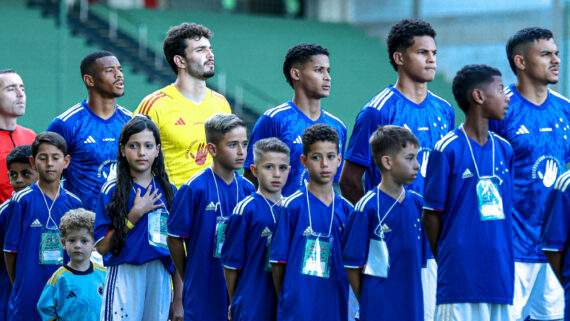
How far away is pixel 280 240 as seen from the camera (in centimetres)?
558

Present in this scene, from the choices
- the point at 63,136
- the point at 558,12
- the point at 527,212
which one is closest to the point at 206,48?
the point at 63,136

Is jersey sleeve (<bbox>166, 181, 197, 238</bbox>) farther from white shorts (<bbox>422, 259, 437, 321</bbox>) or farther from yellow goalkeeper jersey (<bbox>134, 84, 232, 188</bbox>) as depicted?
white shorts (<bbox>422, 259, 437, 321</bbox>)

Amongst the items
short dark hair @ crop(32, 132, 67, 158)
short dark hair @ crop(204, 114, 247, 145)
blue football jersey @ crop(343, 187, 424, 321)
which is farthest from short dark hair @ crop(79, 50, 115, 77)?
blue football jersey @ crop(343, 187, 424, 321)

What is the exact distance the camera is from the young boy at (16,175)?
24.4 feet

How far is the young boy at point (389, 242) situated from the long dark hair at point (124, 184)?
1.56 meters

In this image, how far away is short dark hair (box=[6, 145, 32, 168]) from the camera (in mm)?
7469

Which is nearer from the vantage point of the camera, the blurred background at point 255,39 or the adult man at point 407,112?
the adult man at point 407,112

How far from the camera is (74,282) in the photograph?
6.76 meters

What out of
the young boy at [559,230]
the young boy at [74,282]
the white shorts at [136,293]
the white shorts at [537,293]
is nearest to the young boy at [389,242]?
the young boy at [559,230]

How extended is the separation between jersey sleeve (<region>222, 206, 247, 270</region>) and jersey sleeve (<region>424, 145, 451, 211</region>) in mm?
1142

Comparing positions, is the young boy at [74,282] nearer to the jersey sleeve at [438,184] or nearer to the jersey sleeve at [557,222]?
the jersey sleeve at [438,184]

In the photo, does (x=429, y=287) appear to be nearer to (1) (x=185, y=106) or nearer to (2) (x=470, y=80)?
(2) (x=470, y=80)

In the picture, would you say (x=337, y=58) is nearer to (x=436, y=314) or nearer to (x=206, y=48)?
(x=206, y=48)

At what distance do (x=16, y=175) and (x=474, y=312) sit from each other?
158 inches
